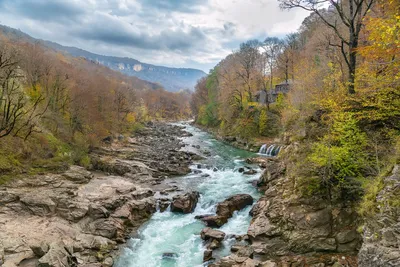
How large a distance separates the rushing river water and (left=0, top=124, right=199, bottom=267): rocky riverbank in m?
1.01

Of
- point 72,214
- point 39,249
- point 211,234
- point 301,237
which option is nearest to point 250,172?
point 211,234

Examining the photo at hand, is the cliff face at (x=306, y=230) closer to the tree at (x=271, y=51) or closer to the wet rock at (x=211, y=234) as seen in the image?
the wet rock at (x=211, y=234)

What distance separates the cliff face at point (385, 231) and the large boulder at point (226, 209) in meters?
9.33

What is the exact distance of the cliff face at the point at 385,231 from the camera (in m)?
6.94

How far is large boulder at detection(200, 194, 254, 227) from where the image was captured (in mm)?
16203

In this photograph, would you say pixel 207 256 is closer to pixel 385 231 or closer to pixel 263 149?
pixel 385 231

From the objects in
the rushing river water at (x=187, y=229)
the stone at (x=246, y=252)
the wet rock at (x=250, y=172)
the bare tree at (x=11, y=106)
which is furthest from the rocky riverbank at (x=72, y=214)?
the wet rock at (x=250, y=172)

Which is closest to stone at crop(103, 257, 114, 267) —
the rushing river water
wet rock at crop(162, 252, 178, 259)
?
the rushing river water

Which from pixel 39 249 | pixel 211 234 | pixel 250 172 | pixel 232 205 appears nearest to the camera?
pixel 39 249

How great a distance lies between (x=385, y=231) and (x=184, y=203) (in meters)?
13.3

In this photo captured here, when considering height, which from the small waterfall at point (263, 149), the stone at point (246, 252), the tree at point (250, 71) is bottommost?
the stone at point (246, 252)

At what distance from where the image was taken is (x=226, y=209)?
56.6ft

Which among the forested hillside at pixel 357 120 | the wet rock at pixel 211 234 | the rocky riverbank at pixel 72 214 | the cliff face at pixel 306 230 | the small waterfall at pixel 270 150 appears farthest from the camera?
the small waterfall at pixel 270 150

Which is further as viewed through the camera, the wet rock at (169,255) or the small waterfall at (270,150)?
the small waterfall at (270,150)
